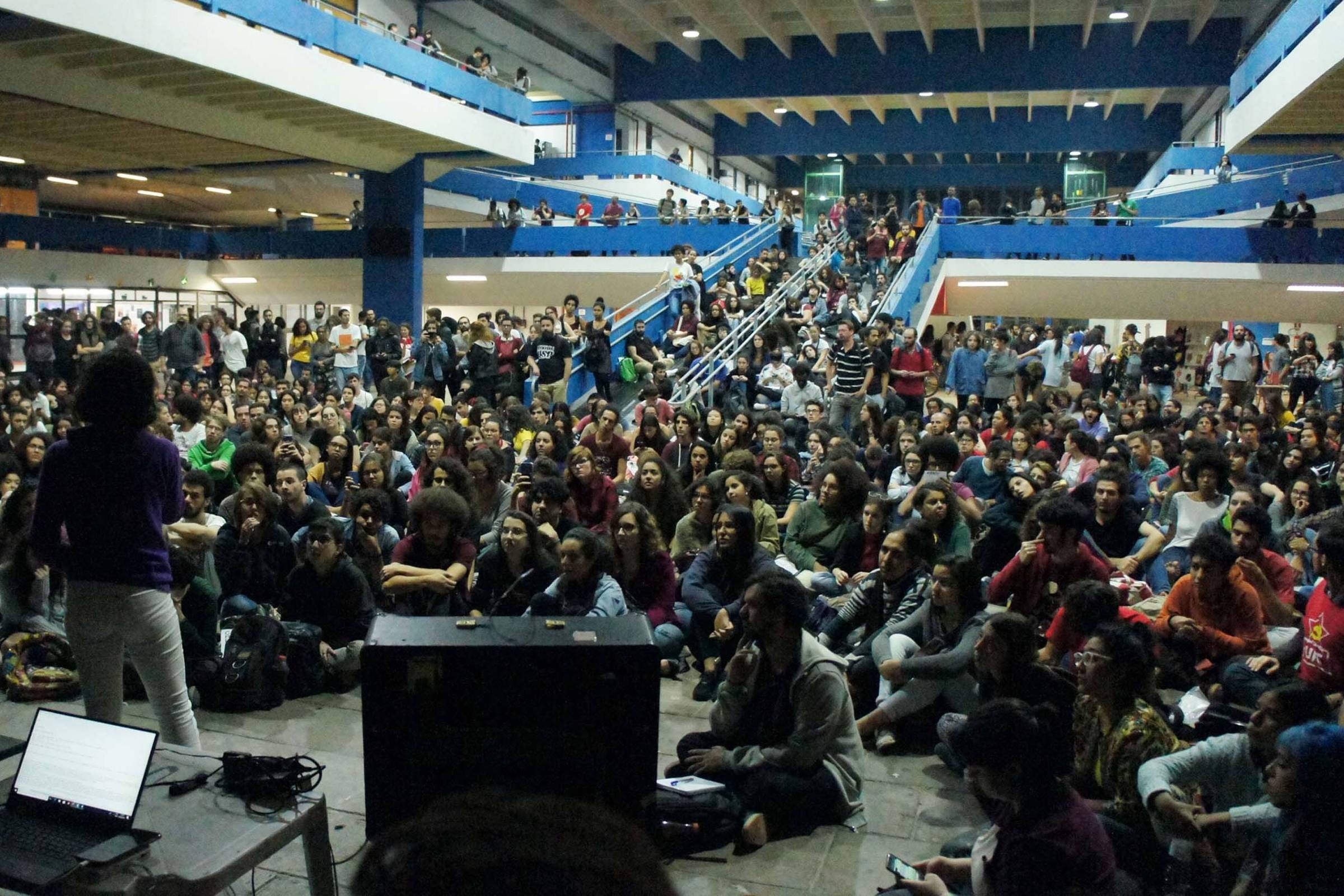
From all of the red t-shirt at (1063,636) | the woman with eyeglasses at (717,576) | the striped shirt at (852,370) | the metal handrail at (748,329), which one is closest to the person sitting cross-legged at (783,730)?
the red t-shirt at (1063,636)

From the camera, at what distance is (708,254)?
2006 centimetres

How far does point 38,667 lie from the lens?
18.4 feet

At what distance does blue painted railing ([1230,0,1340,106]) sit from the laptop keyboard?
44.7ft

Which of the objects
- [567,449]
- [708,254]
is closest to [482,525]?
[567,449]

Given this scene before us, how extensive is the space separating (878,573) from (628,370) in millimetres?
8387

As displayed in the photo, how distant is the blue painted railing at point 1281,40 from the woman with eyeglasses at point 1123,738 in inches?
440

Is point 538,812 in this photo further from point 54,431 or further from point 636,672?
point 54,431

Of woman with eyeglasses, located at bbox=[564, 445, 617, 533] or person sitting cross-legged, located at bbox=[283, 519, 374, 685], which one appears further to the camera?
woman with eyeglasses, located at bbox=[564, 445, 617, 533]

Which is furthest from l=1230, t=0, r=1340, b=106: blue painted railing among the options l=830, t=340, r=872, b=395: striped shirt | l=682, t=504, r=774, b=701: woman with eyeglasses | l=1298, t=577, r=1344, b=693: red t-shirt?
l=682, t=504, r=774, b=701: woman with eyeglasses

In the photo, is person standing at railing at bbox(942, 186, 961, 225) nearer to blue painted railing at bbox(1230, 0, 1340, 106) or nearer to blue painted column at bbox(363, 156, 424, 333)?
blue painted railing at bbox(1230, 0, 1340, 106)

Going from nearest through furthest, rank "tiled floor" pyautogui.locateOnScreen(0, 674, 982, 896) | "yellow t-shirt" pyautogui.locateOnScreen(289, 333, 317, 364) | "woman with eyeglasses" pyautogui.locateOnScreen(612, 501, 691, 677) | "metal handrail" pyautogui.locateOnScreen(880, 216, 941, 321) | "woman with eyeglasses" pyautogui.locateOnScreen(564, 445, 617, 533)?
"tiled floor" pyautogui.locateOnScreen(0, 674, 982, 896) → "woman with eyeglasses" pyautogui.locateOnScreen(612, 501, 691, 677) → "woman with eyeglasses" pyautogui.locateOnScreen(564, 445, 617, 533) → "yellow t-shirt" pyautogui.locateOnScreen(289, 333, 317, 364) → "metal handrail" pyautogui.locateOnScreen(880, 216, 941, 321)

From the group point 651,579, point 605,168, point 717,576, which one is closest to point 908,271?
point 605,168

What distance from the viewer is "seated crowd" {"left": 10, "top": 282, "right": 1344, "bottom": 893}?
3490 millimetres

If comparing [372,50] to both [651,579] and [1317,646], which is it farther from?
[1317,646]
